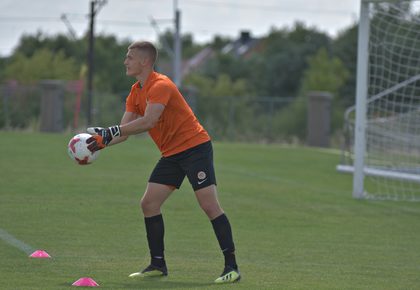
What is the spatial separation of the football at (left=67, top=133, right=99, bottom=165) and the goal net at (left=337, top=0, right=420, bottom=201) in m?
9.37

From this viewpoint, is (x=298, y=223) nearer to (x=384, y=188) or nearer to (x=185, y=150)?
(x=185, y=150)

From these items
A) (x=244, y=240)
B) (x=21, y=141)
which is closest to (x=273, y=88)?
(x=21, y=141)

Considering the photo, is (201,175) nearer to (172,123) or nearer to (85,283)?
(172,123)

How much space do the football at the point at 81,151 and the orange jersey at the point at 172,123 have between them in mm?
594

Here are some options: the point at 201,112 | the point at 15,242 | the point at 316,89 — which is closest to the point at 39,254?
the point at 15,242

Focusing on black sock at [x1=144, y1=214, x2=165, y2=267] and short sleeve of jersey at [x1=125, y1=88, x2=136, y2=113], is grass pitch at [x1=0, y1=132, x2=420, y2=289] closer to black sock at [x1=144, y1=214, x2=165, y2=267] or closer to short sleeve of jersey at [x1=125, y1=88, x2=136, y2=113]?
black sock at [x1=144, y1=214, x2=165, y2=267]

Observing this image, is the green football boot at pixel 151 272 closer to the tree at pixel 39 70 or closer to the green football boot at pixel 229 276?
the green football boot at pixel 229 276

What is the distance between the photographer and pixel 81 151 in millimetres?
8539

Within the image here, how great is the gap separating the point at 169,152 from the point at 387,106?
1564cm

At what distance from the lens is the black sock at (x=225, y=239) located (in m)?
8.84

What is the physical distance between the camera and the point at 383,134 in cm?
2456

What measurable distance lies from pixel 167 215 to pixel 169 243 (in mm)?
2546

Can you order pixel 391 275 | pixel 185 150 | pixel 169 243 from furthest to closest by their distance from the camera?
pixel 169 243
pixel 391 275
pixel 185 150

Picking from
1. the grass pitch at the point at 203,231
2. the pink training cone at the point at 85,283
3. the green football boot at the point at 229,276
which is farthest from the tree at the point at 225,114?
the pink training cone at the point at 85,283
